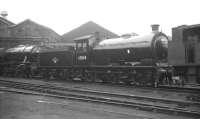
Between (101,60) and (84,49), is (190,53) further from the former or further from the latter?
(84,49)

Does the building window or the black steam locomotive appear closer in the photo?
the building window

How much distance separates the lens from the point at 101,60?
16.7 metres

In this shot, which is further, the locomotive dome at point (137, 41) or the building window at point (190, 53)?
the locomotive dome at point (137, 41)

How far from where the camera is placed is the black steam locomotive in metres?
14.0

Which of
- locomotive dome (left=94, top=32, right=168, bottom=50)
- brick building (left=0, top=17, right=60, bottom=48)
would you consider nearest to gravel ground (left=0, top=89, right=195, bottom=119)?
locomotive dome (left=94, top=32, right=168, bottom=50)

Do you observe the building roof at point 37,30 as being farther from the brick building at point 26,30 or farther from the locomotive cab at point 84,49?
the locomotive cab at point 84,49

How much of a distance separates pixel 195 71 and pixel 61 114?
6.16 metres

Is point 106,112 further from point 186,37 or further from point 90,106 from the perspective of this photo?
point 186,37

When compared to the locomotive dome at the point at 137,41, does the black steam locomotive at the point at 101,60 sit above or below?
below

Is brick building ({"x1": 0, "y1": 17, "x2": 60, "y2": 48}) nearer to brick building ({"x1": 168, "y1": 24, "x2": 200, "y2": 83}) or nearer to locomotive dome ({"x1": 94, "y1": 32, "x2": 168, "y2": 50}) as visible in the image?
locomotive dome ({"x1": 94, "y1": 32, "x2": 168, "y2": 50})

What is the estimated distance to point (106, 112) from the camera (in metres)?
7.32

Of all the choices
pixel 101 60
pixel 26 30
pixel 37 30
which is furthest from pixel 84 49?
pixel 26 30

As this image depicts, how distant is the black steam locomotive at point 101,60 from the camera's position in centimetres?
1398

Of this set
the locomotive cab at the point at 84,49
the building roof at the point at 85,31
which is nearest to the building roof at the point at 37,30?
the building roof at the point at 85,31
